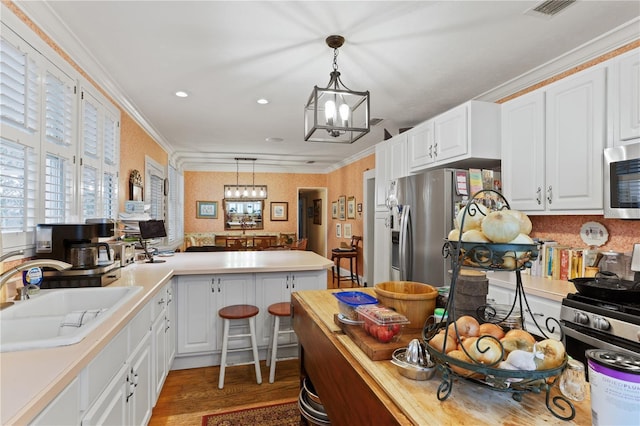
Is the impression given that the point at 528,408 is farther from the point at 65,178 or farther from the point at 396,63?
the point at 65,178

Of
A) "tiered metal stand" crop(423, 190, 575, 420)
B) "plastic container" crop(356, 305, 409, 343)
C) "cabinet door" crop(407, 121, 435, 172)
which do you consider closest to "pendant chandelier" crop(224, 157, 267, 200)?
"cabinet door" crop(407, 121, 435, 172)

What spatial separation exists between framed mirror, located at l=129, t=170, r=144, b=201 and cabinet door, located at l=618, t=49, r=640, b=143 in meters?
4.46

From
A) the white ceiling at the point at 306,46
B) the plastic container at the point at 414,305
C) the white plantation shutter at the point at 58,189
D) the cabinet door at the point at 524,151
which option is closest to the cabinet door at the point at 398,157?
the white ceiling at the point at 306,46

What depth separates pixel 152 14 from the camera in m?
2.04

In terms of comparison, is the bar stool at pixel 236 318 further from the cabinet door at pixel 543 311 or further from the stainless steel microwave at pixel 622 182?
the stainless steel microwave at pixel 622 182

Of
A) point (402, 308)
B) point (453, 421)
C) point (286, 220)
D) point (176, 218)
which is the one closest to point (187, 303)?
point (402, 308)

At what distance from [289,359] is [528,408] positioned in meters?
2.76

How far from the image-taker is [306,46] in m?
2.43

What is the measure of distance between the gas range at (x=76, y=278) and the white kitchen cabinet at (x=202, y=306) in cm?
90

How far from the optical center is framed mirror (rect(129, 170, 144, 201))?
3763 mm

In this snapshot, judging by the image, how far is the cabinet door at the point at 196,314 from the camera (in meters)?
2.93

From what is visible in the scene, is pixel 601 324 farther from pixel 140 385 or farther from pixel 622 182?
pixel 140 385

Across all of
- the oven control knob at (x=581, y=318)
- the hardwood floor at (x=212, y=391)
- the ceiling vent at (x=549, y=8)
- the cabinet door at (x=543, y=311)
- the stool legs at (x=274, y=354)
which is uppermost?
the ceiling vent at (x=549, y=8)

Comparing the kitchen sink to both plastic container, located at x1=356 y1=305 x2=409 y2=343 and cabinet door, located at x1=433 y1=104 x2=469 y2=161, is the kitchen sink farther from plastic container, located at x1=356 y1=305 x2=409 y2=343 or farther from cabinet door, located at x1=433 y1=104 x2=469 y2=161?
cabinet door, located at x1=433 y1=104 x2=469 y2=161
